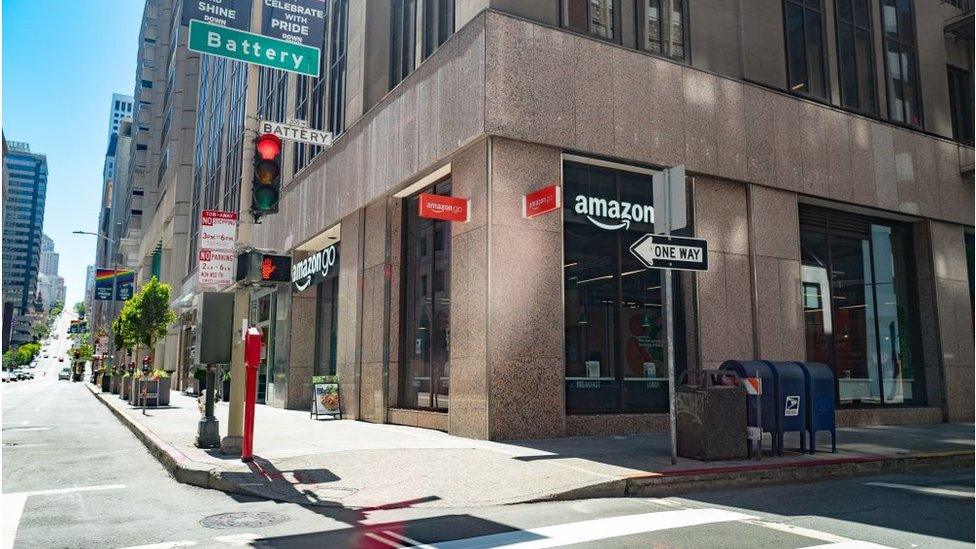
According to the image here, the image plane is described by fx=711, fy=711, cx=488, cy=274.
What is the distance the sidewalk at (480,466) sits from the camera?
7.66m

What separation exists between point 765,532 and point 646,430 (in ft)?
25.8

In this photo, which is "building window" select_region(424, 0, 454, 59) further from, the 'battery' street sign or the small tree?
the small tree

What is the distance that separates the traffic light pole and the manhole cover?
3499mm

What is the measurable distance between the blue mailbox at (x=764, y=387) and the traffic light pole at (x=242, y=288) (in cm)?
686

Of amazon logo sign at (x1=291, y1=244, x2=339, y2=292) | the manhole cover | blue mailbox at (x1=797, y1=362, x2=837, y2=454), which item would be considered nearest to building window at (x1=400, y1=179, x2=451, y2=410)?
amazon logo sign at (x1=291, y1=244, x2=339, y2=292)

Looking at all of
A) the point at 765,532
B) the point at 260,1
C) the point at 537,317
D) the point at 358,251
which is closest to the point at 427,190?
the point at 358,251

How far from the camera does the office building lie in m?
13.1

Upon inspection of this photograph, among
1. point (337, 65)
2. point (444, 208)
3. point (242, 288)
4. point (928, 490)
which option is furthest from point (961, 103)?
point (242, 288)

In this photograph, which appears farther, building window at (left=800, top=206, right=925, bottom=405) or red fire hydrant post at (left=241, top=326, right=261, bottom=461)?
building window at (left=800, top=206, right=925, bottom=405)

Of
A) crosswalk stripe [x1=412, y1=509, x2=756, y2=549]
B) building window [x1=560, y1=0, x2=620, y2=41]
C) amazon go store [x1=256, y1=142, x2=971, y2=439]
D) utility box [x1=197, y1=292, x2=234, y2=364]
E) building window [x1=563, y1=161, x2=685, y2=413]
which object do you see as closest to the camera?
crosswalk stripe [x1=412, y1=509, x2=756, y2=549]

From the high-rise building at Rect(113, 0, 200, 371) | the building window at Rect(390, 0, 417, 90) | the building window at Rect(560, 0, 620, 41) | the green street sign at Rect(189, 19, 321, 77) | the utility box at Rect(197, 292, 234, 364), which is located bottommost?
the utility box at Rect(197, 292, 234, 364)

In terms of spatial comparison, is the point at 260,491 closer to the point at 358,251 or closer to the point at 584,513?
the point at 584,513

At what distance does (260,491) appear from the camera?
24.9 ft

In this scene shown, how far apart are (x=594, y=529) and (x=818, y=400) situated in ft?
19.8
